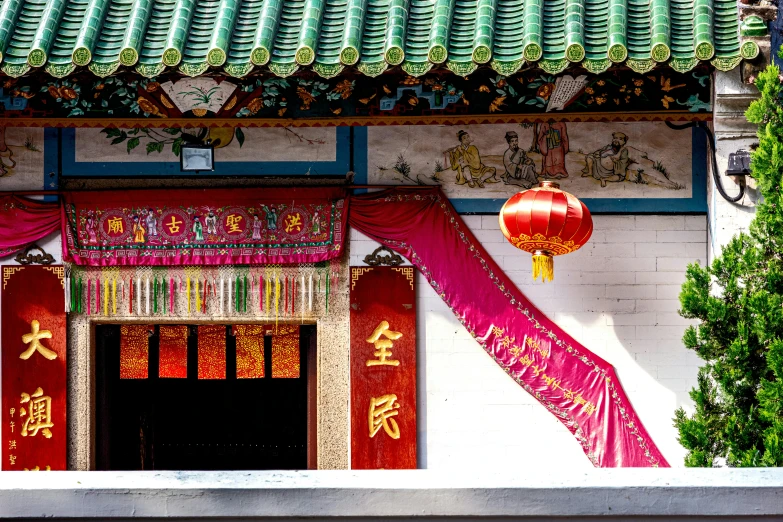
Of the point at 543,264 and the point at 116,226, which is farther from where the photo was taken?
the point at 116,226

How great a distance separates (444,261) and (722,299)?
6.57 feet

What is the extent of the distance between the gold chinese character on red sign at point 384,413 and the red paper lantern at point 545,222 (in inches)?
56.2

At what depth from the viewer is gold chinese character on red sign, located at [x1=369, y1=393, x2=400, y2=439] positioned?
7.64 meters

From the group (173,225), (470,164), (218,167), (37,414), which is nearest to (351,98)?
(470,164)

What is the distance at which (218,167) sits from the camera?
7.80 m

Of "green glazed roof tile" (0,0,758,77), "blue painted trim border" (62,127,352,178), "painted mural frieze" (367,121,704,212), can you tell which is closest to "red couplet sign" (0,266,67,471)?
Answer: "blue painted trim border" (62,127,352,178)

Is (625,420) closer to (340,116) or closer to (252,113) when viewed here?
(340,116)

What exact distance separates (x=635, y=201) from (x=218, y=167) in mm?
2970

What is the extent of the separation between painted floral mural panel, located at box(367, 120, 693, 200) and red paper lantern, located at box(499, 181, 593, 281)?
59 centimetres

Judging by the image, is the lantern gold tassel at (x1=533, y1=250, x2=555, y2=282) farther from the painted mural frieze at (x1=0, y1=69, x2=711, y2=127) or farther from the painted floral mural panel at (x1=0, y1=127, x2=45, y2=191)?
the painted floral mural panel at (x1=0, y1=127, x2=45, y2=191)

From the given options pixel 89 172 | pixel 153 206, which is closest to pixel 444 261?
pixel 153 206

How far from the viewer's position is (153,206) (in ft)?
25.4

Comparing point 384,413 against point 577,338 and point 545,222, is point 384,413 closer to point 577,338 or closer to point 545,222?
point 577,338

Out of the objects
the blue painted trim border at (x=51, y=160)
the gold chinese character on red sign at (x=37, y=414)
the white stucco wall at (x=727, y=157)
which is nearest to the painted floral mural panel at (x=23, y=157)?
the blue painted trim border at (x=51, y=160)
